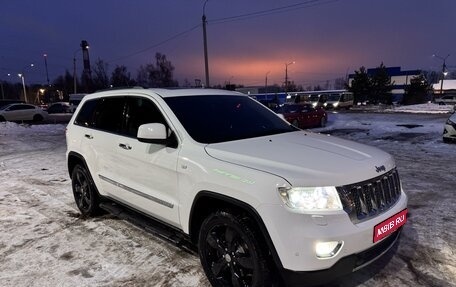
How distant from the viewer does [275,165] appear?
308cm

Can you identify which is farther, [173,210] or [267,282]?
[173,210]

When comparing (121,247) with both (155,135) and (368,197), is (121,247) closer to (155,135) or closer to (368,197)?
(155,135)

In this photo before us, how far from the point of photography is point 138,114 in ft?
14.9

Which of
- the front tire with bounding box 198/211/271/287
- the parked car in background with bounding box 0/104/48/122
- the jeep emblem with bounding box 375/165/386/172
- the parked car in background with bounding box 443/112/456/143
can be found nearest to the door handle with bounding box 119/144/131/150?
the front tire with bounding box 198/211/271/287

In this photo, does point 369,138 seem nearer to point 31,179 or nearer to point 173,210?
point 31,179

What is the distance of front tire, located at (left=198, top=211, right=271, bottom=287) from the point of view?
10.1ft

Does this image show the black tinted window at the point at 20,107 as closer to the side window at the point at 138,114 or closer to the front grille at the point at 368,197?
the side window at the point at 138,114

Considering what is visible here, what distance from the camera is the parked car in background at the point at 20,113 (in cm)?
2866

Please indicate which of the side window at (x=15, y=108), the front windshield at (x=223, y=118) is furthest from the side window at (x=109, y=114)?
the side window at (x=15, y=108)

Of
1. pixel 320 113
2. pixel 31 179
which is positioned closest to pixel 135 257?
pixel 31 179

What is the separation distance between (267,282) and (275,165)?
0.91 m

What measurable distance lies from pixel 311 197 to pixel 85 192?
3940 mm

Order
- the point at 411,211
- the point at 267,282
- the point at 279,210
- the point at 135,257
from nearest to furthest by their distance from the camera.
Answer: the point at 279,210
the point at 267,282
the point at 135,257
the point at 411,211

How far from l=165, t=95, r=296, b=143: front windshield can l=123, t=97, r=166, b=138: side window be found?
198 mm
